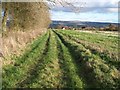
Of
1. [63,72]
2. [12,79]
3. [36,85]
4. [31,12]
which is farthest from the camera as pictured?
[31,12]

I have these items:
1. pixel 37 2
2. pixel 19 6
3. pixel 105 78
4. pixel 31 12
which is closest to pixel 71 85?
pixel 105 78

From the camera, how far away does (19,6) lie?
26.5 metres

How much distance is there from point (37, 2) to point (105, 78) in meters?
12.7

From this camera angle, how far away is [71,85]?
12.2m

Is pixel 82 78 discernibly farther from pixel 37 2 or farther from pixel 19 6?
pixel 19 6

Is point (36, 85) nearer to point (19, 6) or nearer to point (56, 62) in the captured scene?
point (56, 62)

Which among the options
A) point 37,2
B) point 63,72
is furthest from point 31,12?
point 63,72

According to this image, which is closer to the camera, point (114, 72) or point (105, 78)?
point (105, 78)

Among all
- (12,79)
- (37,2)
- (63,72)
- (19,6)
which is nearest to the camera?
(12,79)

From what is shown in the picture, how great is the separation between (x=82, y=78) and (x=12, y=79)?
3.06 meters

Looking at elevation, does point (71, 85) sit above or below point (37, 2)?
below

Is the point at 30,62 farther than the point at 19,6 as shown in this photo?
No

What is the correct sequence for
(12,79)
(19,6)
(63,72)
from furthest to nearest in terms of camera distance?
(19,6), (63,72), (12,79)

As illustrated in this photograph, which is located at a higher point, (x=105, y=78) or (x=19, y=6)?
(x=19, y=6)
